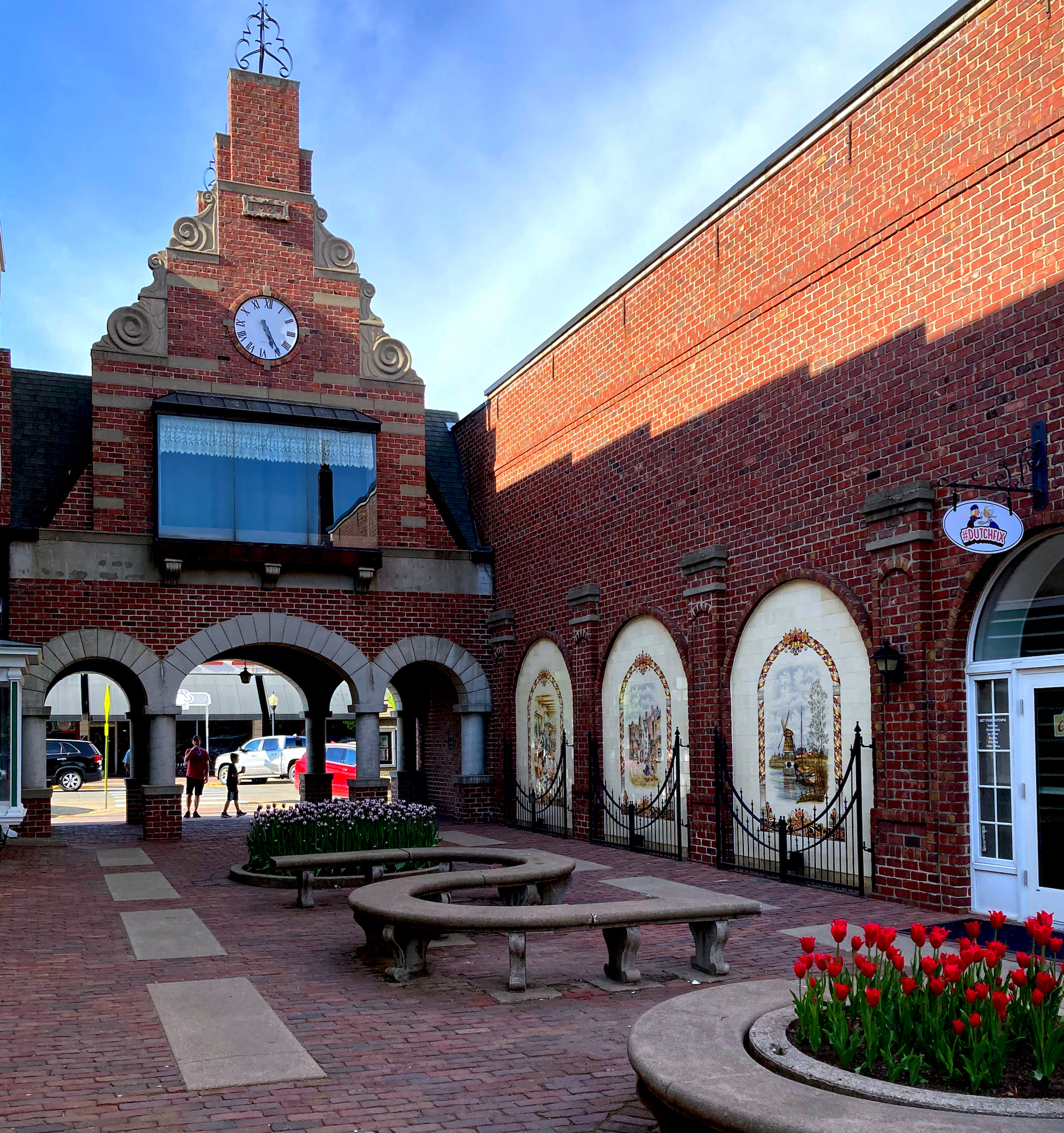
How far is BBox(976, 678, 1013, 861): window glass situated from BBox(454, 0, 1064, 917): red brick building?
2cm

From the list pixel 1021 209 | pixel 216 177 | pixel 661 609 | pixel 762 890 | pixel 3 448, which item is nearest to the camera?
pixel 1021 209

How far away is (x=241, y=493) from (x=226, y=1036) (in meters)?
13.4

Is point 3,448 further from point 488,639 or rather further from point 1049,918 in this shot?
point 1049,918

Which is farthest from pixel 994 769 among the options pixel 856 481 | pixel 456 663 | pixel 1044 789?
pixel 456 663

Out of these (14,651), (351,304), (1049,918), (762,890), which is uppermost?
(351,304)

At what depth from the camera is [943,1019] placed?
4535mm

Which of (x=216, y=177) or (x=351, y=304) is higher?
(x=216, y=177)

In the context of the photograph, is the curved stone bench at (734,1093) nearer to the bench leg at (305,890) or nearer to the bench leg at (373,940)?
the bench leg at (373,940)

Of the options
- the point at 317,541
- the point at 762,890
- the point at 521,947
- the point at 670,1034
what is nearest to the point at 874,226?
the point at 762,890

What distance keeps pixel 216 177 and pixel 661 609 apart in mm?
10933

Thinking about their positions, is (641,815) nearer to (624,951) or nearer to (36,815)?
(624,951)

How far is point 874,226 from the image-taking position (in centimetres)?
1198

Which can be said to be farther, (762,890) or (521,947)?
(762,890)

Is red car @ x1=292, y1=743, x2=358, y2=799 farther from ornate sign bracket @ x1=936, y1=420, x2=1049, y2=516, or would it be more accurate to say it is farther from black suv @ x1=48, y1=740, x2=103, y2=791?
ornate sign bracket @ x1=936, y1=420, x2=1049, y2=516
